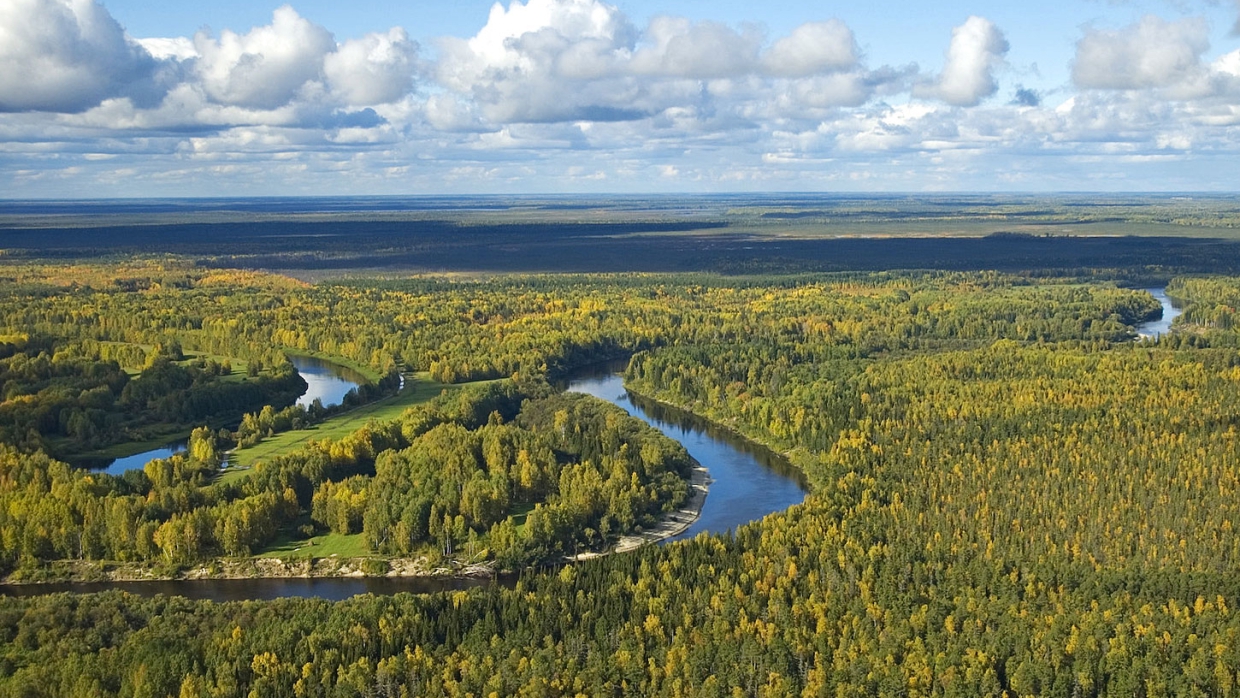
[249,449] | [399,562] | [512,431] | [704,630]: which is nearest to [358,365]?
[249,449]

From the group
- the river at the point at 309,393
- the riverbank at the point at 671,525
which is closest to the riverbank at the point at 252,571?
the riverbank at the point at 671,525

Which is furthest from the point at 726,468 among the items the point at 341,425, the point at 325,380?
the point at 325,380

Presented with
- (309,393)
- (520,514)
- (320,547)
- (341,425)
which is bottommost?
(320,547)

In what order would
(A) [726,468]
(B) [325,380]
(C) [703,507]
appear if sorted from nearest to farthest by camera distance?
(C) [703,507], (A) [726,468], (B) [325,380]

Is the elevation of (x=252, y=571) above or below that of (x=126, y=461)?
below

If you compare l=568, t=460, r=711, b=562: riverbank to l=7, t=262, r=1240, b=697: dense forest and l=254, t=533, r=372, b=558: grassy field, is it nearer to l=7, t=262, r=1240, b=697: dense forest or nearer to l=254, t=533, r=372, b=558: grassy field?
l=7, t=262, r=1240, b=697: dense forest

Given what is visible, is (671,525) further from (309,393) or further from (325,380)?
(325,380)

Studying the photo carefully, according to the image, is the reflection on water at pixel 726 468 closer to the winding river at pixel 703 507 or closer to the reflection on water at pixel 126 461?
the winding river at pixel 703 507
